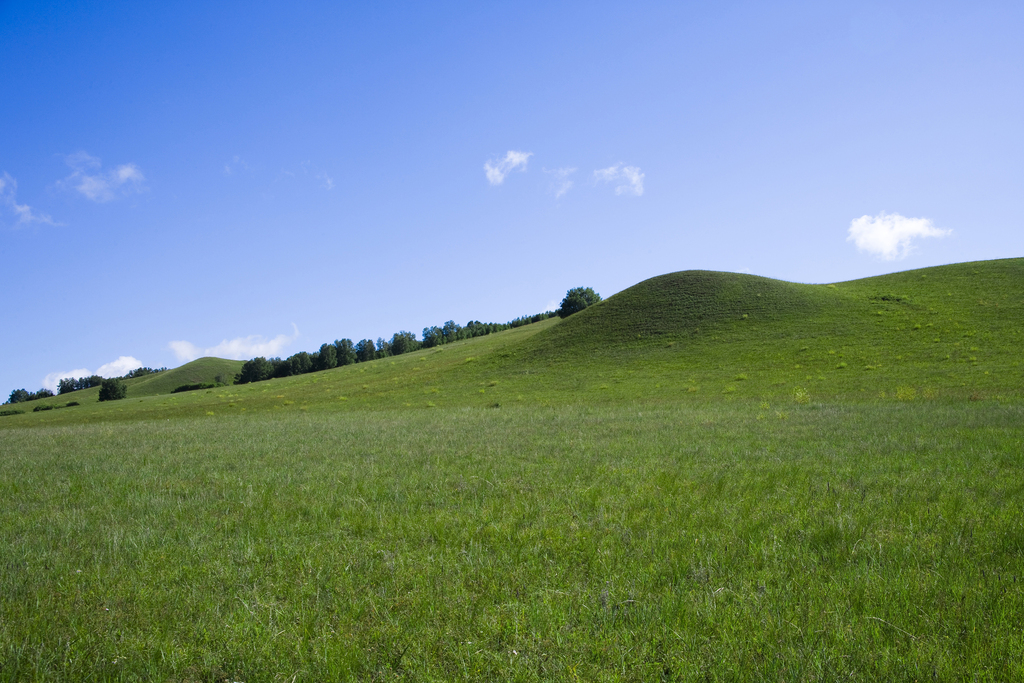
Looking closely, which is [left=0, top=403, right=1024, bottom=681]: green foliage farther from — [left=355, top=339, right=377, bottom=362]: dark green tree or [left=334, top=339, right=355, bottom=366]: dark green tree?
[left=355, top=339, right=377, bottom=362]: dark green tree

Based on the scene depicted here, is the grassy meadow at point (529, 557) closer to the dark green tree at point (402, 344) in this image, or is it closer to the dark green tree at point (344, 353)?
the dark green tree at point (344, 353)

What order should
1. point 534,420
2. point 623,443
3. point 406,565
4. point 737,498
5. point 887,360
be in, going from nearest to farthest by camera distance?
point 406,565
point 737,498
point 623,443
point 534,420
point 887,360

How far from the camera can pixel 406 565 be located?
609 cm

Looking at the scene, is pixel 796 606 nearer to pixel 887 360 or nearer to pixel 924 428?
pixel 924 428

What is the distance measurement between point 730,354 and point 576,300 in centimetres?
6989

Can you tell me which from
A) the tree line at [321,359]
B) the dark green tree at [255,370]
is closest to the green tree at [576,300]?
the tree line at [321,359]

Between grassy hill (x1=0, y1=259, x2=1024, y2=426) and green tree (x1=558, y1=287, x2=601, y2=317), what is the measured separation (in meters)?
30.8

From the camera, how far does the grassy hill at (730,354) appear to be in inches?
1596

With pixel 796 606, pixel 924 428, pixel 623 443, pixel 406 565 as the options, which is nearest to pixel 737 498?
pixel 796 606

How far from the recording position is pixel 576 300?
125500mm

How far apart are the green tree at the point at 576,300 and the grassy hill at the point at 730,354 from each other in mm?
30827

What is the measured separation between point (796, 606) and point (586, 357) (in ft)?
206

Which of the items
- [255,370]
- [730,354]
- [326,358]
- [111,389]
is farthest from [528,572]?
[255,370]

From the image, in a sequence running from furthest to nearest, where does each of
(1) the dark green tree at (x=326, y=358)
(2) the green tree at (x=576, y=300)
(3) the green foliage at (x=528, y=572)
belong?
(1) the dark green tree at (x=326, y=358), (2) the green tree at (x=576, y=300), (3) the green foliage at (x=528, y=572)
